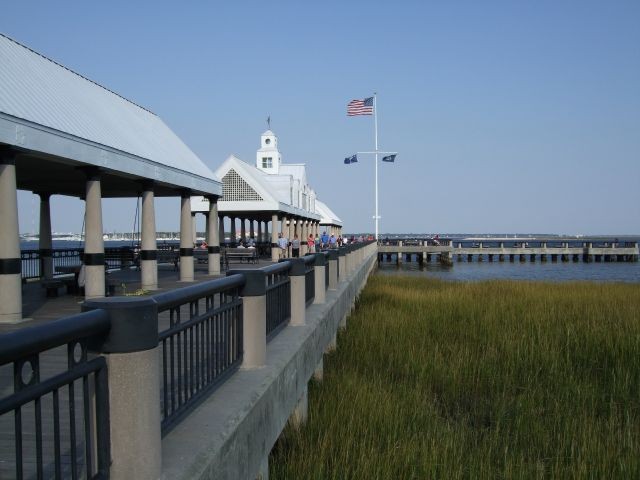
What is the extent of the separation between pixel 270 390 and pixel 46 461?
7.02 ft

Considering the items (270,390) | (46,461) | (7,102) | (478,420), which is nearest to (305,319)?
(478,420)

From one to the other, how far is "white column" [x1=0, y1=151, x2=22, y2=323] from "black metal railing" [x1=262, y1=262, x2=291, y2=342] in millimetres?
4864

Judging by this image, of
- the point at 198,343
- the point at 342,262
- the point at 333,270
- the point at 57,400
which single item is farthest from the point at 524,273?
the point at 57,400

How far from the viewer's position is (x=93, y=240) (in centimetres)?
1266

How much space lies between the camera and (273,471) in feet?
18.4

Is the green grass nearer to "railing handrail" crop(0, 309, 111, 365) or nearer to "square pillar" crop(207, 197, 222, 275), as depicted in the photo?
"railing handrail" crop(0, 309, 111, 365)

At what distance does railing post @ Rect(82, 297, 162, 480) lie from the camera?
109 inches

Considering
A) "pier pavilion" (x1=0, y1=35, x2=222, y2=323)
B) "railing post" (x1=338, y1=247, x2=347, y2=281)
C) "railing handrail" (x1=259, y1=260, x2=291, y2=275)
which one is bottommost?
"railing post" (x1=338, y1=247, x2=347, y2=281)

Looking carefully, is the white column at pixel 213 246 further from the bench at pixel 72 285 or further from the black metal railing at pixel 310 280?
the black metal railing at pixel 310 280

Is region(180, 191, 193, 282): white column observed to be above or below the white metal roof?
below

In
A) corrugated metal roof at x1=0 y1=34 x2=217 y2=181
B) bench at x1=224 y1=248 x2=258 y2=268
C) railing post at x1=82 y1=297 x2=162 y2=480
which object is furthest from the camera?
bench at x1=224 y1=248 x2=258 y2=268

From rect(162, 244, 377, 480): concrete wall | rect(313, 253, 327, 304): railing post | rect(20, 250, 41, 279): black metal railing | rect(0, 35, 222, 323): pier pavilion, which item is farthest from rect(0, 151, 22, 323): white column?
rect(20, 250, 41, 279): black metal railing

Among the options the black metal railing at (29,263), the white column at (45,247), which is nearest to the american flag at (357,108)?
the black metal railing at (29,263)

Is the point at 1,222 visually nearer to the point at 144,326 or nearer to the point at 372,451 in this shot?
the point at 372,451
